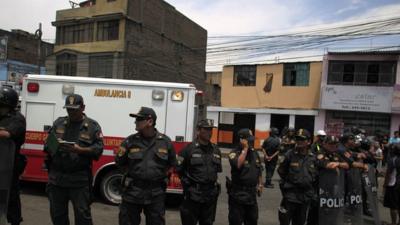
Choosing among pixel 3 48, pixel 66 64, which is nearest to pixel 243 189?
pixel 66 64

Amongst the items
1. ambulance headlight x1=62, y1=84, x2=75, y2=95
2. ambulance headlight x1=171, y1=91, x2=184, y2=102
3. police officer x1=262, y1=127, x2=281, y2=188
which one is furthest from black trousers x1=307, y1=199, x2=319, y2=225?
police officer x1=262, y1=127, x2=281, y2=188

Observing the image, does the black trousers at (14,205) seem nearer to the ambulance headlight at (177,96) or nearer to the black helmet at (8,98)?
the black helmet at (8,98)

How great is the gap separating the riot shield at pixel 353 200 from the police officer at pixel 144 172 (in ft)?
11.1

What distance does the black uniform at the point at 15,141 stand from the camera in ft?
15.5

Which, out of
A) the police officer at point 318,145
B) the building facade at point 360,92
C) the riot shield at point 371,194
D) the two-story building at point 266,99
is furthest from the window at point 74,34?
the riot shield at point 371,194

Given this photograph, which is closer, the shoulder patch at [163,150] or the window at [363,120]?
the shoulder patch at [163,150]

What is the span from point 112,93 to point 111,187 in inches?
74.9

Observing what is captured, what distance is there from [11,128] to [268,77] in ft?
87.9

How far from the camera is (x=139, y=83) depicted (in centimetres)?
850

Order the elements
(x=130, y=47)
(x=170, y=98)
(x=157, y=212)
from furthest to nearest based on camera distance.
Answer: (x=130, y=47), (x=170, y=98), (x=157, y=212)

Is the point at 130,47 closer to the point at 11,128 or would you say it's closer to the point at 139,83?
the point at 139,83

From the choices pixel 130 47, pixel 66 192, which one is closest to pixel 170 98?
pixel 66 192

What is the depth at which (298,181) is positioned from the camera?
582 centimetres

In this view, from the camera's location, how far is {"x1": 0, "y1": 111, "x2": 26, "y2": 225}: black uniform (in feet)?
15.5
